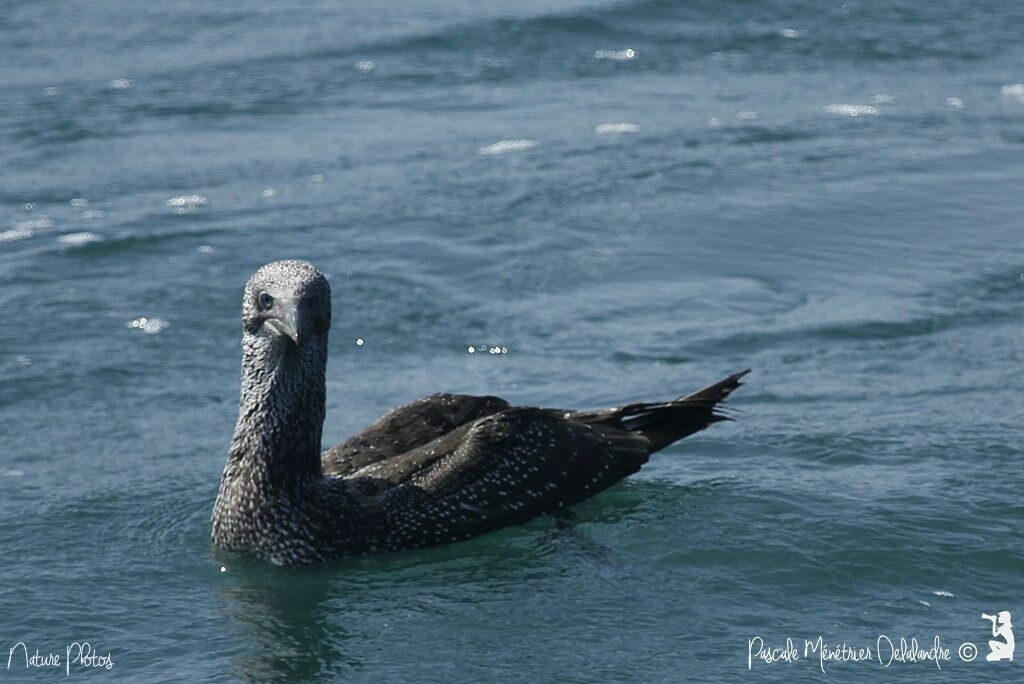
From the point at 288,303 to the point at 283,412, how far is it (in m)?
0.68

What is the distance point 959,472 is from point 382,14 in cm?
1249

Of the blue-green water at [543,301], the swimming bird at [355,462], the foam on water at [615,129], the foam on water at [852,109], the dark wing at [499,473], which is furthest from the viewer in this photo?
the foam on water at [852,109]

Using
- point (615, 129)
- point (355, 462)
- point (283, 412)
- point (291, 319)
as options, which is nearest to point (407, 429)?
point (355, 462)

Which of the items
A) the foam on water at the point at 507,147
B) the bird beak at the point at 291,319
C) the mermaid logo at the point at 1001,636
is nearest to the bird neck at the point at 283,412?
the bird beak at the point at 291,319

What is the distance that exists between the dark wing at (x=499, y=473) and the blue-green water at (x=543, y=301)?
172mm

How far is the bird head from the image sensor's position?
322 inches

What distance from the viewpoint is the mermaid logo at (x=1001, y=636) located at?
7.48 meters

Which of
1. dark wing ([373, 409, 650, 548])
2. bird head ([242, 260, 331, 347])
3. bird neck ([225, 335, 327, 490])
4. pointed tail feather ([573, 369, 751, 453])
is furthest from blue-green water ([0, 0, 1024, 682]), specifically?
bird head ([242, 260, 331, 347])

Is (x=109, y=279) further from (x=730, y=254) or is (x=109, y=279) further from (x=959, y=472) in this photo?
(x=959, y=472)

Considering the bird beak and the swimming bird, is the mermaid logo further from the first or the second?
the bird beak

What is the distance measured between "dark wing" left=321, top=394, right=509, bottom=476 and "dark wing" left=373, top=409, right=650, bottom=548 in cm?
14

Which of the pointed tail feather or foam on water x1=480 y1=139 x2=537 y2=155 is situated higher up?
foam on water x1=480 y1=139 x2=537 y2=155

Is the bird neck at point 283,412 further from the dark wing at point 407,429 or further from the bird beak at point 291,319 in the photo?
the dark wing at point 407,429

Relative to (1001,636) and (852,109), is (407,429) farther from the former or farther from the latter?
(852,109)
